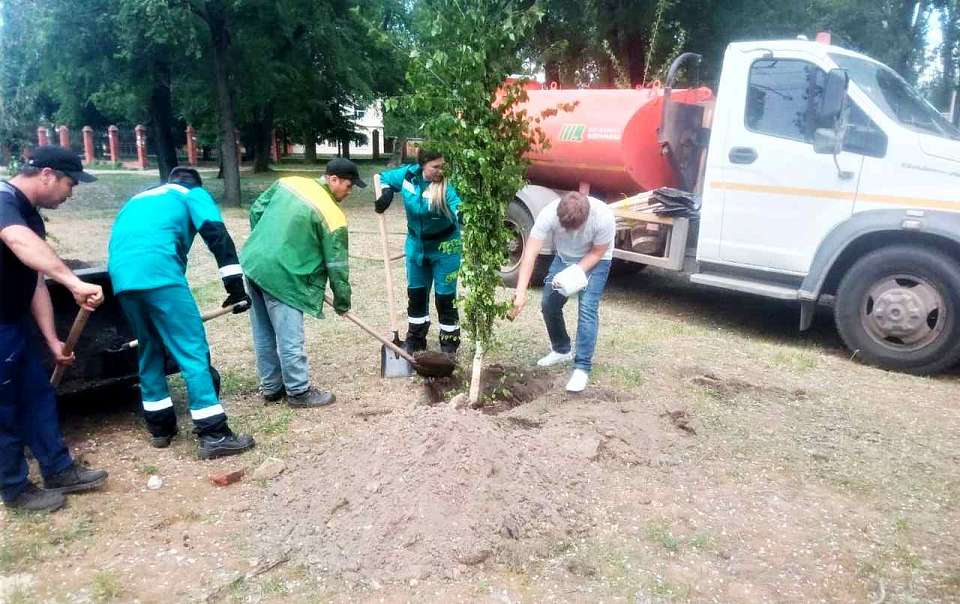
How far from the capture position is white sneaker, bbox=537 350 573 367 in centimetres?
546

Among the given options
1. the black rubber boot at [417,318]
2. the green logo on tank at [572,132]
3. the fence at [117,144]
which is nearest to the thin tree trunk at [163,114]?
the green logo on tank at [572,132]

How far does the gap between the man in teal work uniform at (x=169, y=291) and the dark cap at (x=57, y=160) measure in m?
0.42

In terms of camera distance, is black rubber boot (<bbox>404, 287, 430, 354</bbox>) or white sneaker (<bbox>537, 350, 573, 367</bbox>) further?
black rubber boot (<bbox>404, 287, 430, 354</bbox>)

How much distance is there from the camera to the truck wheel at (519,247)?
7.95 meters

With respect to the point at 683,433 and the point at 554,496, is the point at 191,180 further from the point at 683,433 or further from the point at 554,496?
the point at 683,433

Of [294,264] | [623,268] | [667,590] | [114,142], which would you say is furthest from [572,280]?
[114,142]

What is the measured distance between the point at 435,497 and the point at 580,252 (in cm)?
234

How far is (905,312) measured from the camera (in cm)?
552

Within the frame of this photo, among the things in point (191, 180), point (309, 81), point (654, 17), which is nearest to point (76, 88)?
point (309, 81)

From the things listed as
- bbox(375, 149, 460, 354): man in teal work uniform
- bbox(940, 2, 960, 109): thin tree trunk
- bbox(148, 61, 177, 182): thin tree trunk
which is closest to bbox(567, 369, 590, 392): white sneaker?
bbox(375, 149, 460, 354): man in teal work uniform

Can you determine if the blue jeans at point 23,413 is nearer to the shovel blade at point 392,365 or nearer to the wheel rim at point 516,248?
the shovel blade at point 392,365

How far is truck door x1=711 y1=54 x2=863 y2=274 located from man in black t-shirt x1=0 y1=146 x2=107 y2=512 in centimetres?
495

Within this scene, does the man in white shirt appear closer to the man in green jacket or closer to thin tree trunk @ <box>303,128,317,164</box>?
the man in green jacket

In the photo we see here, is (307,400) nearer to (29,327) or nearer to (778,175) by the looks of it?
(29,327)
